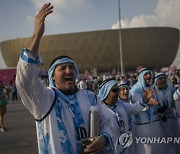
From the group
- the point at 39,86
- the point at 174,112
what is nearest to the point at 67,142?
the point at 39,86

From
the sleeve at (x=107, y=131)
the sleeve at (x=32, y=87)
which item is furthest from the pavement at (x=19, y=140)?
the sleeve at (x=32, y=87)

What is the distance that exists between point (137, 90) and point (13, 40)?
7709 cm

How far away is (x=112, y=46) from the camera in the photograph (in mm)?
70812

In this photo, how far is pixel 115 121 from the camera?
3.86 metres

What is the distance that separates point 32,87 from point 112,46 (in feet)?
228

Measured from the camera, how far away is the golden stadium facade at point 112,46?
7025 centimetres

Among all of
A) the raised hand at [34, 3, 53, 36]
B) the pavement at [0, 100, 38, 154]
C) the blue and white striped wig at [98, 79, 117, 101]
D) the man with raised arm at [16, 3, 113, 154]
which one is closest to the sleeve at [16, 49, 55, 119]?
the man with raised arm at [16, 3, 113, 154]

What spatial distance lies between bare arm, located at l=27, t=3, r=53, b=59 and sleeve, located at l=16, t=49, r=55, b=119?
0.17 ft

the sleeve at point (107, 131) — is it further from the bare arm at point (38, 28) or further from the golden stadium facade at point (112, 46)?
the golden stadium facade at point (112, 46)

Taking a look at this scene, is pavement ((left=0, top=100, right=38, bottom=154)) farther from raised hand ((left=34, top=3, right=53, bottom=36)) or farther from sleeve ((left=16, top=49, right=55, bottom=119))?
raised hand ((left=34, top=3, right=53, bottom=36))

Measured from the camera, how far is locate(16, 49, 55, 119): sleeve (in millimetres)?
2008

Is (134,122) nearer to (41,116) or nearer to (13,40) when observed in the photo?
(41,116)

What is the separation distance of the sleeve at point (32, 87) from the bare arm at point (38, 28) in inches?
2.0

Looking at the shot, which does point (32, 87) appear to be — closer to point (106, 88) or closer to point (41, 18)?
point (41, 18)
